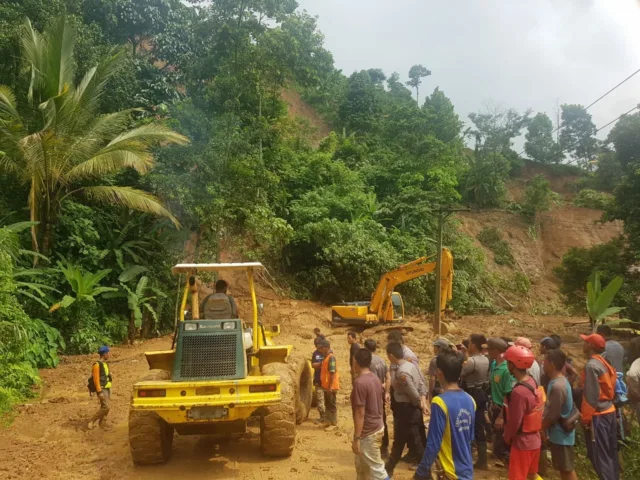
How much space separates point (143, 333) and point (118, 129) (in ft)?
20.5

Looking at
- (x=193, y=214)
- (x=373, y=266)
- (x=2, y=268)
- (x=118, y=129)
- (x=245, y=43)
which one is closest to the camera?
(x=2, y=268)

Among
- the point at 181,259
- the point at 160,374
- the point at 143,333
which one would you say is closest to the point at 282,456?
the point at 160,374

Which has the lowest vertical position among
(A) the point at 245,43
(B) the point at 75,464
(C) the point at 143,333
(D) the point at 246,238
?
(B) the point at 75,464

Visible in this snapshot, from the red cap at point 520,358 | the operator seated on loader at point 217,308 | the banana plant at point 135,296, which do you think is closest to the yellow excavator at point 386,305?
the banana plant at point 135,296

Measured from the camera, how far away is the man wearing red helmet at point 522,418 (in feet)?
13.8

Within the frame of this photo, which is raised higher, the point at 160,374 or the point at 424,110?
the point at 424,110

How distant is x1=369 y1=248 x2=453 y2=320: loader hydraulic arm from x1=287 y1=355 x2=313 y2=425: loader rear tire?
8487mm

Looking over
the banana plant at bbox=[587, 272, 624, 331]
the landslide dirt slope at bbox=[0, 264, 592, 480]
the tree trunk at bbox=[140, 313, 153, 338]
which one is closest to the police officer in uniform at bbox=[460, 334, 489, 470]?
the landslide dirt slope at bbox=[0, 264, 592, 480]

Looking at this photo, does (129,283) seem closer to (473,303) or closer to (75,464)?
(75,464)

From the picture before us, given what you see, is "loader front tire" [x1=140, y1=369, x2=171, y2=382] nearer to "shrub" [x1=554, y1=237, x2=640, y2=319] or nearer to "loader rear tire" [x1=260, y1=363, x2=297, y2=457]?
"loader rear tire" [x1=260, y1=363, x2=297, y2=457]

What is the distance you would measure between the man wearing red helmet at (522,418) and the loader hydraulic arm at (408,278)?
11.7m

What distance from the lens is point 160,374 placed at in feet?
21.4

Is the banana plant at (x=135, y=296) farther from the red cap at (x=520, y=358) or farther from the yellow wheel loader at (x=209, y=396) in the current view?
the red cap at (x=520, y=358)

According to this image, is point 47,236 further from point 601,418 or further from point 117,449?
point 601,418
